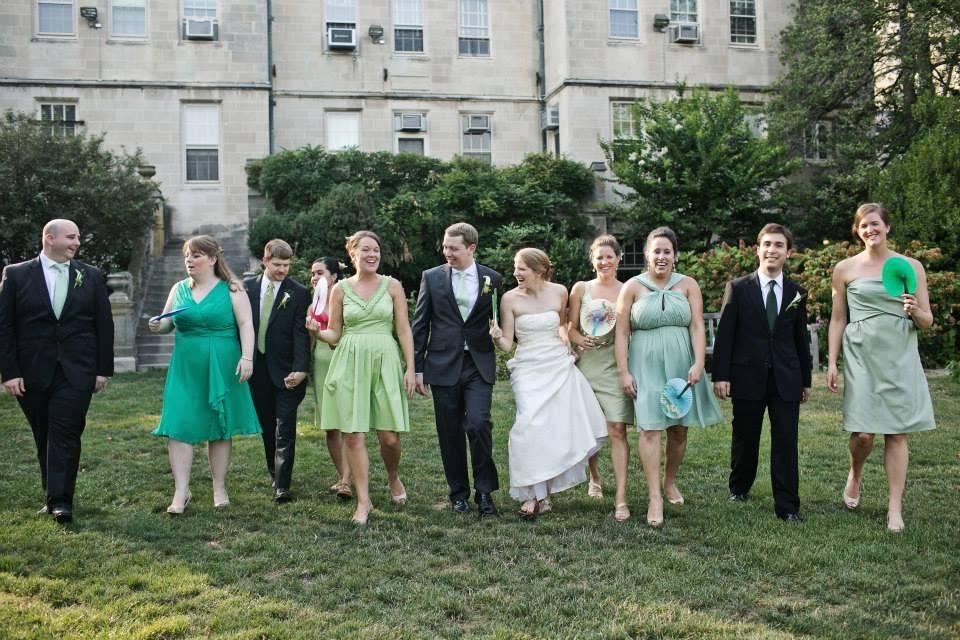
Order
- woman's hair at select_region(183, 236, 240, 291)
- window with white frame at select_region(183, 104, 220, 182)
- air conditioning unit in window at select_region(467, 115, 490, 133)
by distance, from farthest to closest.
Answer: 1. air conditioning unit in window at select_region(467, 115, 490, 133)
2. window with white frame at select_region(183, 104, 220, 182)
3. woman's hair at select_region(183, 236, 240, 291)

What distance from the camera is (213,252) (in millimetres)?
7102

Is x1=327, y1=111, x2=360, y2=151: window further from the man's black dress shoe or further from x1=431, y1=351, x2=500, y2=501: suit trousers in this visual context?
the man's black dress shoe

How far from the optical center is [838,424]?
10.7 metres

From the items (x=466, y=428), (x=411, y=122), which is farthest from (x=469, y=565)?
(x=411, y=122)

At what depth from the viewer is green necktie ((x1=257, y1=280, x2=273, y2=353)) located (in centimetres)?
758

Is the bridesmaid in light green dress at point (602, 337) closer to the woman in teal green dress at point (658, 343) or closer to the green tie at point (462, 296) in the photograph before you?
the woman in teal green dress at point (658, 343)

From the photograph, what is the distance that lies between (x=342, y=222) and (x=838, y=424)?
12163 mm

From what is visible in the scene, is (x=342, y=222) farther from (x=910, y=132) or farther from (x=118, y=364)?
(x=910, y=132)

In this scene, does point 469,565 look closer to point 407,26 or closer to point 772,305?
point 772,305

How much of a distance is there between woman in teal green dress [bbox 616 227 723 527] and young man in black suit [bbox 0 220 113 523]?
4010 millimetres

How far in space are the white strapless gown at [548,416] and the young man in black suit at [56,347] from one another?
3177mm

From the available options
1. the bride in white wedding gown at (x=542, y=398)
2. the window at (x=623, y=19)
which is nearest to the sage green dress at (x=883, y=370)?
the bride in white wedding gown at (x=542, y=398)

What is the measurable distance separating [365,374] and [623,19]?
69.7ft

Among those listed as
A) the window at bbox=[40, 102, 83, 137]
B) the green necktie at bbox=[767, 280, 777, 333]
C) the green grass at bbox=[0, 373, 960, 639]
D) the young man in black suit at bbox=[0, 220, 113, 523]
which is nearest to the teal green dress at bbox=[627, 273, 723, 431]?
the green necktie at bbox=[767, 280, 777, 333]
